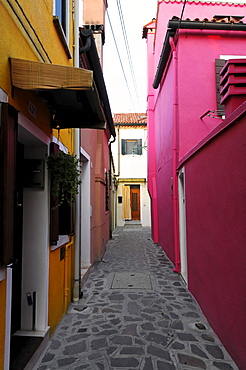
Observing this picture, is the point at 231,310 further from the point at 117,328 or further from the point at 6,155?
the point at 6,155

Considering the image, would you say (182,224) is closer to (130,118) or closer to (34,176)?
(34,176)

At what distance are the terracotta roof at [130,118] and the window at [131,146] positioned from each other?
1.25 metres

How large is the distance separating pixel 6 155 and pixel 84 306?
3056 millimetres

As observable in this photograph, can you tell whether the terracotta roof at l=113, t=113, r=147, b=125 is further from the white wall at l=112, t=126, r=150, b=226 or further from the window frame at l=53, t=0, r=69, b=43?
the window frame at l=53, t=0, r=69, b=43

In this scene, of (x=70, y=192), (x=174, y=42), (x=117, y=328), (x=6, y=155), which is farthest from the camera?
(x=174, y=42)

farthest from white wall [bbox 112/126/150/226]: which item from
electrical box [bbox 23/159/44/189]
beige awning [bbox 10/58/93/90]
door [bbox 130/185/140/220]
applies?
beige awning [bbox 10/58/93/90]

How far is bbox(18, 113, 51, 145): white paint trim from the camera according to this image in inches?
85.7

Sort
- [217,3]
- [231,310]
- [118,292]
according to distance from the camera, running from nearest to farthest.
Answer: [231,310]
[118,292]
[217,3]

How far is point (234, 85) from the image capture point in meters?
2.94

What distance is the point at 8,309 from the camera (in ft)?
6.31

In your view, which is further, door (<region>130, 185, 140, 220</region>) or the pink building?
door (<region>130, 185, 140, 220</region>)

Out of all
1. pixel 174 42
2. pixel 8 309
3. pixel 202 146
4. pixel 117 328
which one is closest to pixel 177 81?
pixel 174 42

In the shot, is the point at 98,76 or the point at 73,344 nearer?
the point at 73,344

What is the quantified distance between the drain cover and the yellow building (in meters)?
1.38
